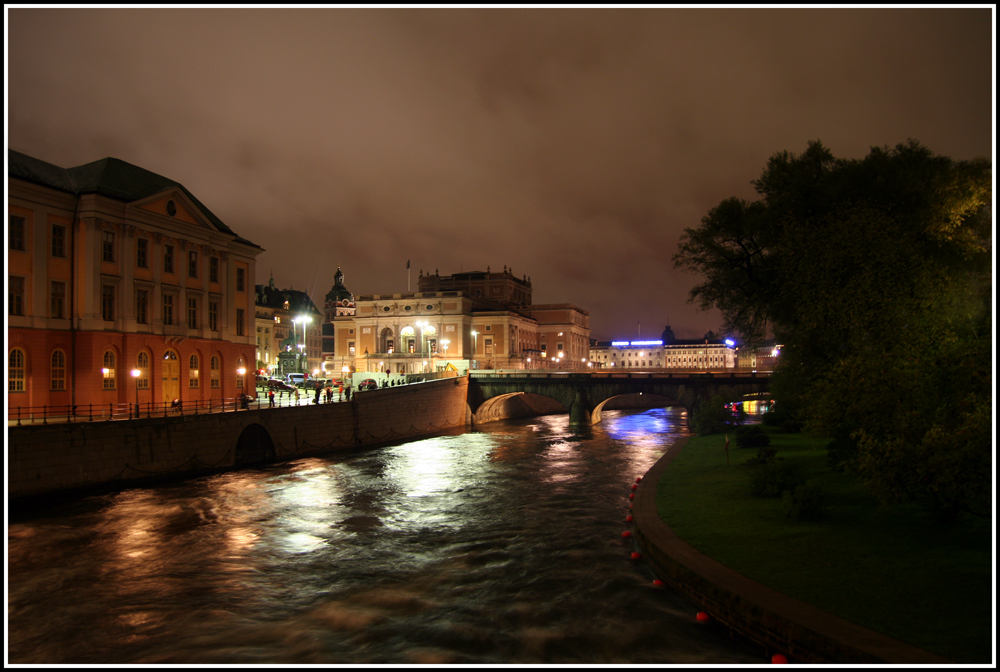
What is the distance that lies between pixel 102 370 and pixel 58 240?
7.92 metres

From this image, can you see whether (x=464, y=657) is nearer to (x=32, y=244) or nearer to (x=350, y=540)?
(x=350, y=540)

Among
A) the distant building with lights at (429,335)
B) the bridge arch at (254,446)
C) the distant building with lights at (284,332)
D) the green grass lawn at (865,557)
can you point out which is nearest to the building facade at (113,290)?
the bridge arch at (254,446)

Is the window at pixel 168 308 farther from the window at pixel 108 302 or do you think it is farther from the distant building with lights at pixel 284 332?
the distant building with lights at pixel 284 332

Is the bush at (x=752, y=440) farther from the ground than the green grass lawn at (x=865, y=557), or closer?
farther from the ground

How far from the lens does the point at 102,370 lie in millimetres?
36656

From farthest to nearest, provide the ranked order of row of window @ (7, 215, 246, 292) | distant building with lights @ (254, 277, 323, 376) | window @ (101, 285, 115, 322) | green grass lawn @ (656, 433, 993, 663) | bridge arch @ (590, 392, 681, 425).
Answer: distant building with lights @ (254, 277, 323, 376) → bridge arch @ (590, 392, 681, 425) → window @ (101, 285, 115, 322) → row of window @ (7, 215, 246, 292) → green grass lawn @ (656, 433, 993, 663)

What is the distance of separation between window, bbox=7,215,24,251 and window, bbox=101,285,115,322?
4747 mm

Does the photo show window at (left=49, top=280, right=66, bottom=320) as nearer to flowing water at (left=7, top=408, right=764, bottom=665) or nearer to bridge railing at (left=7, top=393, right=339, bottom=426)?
bridge railing at (left=7, top=393, right=339, bottom=426)

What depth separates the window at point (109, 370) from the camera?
37.1m

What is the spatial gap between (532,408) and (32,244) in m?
64.5

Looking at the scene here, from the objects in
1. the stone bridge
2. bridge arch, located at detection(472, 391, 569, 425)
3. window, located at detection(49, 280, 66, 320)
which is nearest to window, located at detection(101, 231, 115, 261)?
window, located at detection(49, 280, 66, 320)

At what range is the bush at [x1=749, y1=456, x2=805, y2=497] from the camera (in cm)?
2130

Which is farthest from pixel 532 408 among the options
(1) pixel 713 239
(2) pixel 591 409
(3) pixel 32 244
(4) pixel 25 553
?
(4) pixel 25 553

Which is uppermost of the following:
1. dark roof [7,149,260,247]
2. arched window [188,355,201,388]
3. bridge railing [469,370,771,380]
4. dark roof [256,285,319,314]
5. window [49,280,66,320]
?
dark roof [256,285,319,314]
